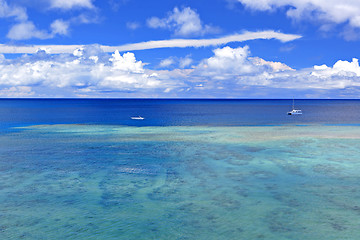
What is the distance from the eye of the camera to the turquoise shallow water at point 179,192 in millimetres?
23344

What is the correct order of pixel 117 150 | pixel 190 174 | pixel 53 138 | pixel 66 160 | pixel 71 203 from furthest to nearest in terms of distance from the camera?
1. pixel 53 138
2. pixel 117 150
3. pixel 66 160
4. pixel 190 174
5. pixel 71 203

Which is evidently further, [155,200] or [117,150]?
[117,150]

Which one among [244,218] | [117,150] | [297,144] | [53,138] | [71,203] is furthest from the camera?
[53,138]

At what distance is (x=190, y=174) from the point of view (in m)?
38.2

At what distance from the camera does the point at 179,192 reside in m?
31.3

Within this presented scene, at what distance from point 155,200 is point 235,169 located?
14546 millimetres

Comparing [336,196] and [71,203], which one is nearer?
[71,203]

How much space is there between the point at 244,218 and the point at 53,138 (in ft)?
175

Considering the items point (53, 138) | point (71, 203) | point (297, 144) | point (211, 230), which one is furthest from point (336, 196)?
point (53, 138)

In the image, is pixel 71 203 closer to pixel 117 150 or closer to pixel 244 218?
pixel 244 218

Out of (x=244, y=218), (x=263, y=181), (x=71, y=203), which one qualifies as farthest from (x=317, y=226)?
(x=71, y=203)

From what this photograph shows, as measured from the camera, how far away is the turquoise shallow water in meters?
23.3

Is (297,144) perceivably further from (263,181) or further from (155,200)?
(155,200)

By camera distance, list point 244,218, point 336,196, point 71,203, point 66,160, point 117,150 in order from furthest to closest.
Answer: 1. point 117,150
2. point 66,160
3. point 336,196
4. point 71,203
5. point 244,218
